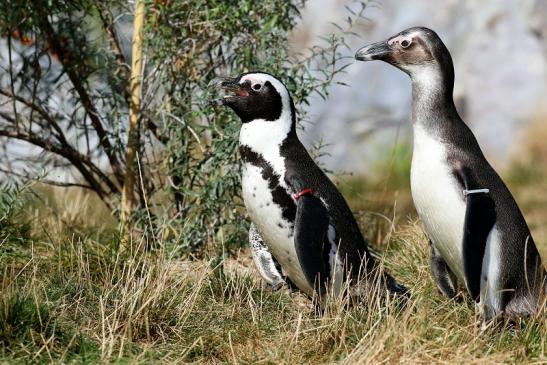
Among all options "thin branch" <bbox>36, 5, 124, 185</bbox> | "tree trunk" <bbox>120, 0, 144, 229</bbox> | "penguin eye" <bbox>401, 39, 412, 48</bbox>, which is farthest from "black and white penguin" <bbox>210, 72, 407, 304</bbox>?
"thin branch" <bbox>36, 5, 124, 185</bbox>

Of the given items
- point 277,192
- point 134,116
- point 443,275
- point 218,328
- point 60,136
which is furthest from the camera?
point 60,136

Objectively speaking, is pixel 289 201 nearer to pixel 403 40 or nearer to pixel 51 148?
pixel 403 40

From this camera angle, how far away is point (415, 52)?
436 cm

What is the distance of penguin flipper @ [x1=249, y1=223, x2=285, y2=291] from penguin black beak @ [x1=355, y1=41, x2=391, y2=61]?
2.94ft

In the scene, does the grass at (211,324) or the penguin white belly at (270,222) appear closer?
the grass at (211,324)

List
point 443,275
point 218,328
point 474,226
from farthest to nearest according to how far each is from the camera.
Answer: point 443,275 → point 218,328 → point 474,226

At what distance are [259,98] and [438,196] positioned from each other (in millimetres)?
869

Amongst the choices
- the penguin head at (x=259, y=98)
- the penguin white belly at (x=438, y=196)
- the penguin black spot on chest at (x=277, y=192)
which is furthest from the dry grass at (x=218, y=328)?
the penguin head at (x=259, y=98)

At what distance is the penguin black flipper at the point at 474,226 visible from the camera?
4.07 meters

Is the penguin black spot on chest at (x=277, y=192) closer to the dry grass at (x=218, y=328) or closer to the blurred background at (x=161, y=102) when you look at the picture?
the dry grass at (x=218, y=328)

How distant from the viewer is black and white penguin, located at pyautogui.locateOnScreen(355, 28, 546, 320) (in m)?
4.12

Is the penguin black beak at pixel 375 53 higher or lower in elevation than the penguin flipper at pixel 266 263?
higher

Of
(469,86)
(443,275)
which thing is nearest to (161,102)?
(443,275)

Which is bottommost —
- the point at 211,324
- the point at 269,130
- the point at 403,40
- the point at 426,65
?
the point at 211,324
